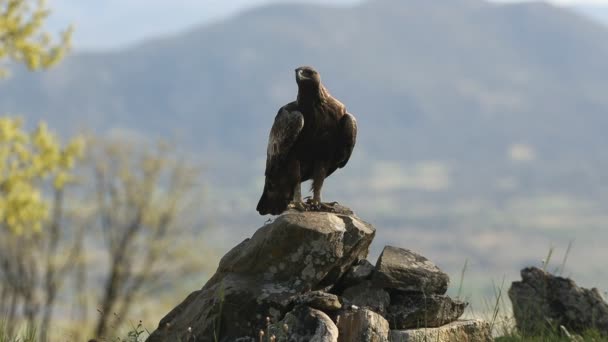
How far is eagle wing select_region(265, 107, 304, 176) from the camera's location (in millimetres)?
10562

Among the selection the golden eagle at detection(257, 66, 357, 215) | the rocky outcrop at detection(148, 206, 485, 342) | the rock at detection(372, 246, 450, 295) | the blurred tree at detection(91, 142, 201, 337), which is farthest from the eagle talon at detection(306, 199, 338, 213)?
the blurred tree at detection(91, 142, 201, 337)

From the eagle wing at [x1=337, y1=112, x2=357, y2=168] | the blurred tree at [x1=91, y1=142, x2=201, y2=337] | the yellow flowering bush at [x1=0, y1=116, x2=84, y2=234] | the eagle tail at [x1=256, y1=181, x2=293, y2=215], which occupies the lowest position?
the eagle tail at [x1=256, y1=181, x2=293, y2=215]

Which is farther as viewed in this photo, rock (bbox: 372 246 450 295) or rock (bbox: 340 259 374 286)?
rock (bbox: 340 259 374 286)

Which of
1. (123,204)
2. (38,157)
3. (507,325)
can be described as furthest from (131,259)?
(507,325)

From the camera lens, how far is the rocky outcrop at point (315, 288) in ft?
29.9

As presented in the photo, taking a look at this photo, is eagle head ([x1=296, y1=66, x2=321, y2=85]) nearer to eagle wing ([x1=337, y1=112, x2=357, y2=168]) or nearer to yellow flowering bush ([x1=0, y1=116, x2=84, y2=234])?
eagle wing ([x1=337, y1=112, x2=357, y2=168])

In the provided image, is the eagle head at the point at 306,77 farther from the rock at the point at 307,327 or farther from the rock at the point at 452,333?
the rock at the point at 452,333

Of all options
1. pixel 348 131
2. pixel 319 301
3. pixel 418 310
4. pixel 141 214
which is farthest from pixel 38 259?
pixel 319 301

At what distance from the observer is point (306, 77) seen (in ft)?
34.4

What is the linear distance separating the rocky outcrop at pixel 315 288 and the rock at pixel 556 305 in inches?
125

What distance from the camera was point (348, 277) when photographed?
414 inches

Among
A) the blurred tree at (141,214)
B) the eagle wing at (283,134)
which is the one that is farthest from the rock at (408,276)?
the blurred tree at (141,214)

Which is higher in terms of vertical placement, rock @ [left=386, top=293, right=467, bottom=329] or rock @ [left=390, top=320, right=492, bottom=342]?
rock @ [left=386, top=293, right=467, bottom=329]

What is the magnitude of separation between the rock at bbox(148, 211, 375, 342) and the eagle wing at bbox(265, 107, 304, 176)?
102 centimetres
